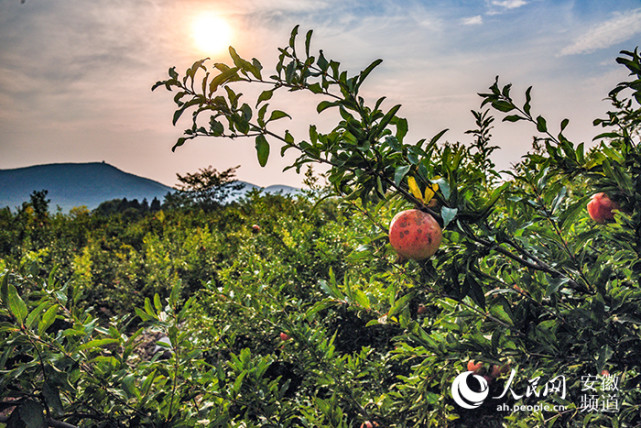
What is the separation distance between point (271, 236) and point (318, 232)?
0.50 meters

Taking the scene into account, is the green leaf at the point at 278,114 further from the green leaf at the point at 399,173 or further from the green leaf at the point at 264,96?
the green leaf at the point at 399,173

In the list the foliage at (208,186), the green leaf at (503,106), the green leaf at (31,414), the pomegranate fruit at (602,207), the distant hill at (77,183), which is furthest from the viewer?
the distant hill at (77,183)

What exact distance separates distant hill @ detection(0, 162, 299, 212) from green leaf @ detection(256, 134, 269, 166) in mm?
97603

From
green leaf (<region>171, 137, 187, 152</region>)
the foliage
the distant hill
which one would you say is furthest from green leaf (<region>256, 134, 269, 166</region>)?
the distant hill

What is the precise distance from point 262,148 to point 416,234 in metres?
0.49

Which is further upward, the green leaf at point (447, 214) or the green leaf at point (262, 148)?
the green leaf at point (262, 148)

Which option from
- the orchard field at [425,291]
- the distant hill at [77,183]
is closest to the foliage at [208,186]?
the orchard field at [425,291]

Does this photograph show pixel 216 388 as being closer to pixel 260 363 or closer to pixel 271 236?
pixel 260 363

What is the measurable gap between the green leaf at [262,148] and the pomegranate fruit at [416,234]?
1.38 ft

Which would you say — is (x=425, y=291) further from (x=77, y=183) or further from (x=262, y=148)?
(x=77, y=183)

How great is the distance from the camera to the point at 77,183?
108188 millimetres

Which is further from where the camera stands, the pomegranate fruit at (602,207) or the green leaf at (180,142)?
the pomegranate fruit at (602,207)

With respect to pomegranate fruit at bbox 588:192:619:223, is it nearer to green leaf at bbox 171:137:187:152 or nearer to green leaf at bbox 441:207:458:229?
green leaf at bbox 441:207:458:229

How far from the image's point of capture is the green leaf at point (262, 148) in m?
1.11
